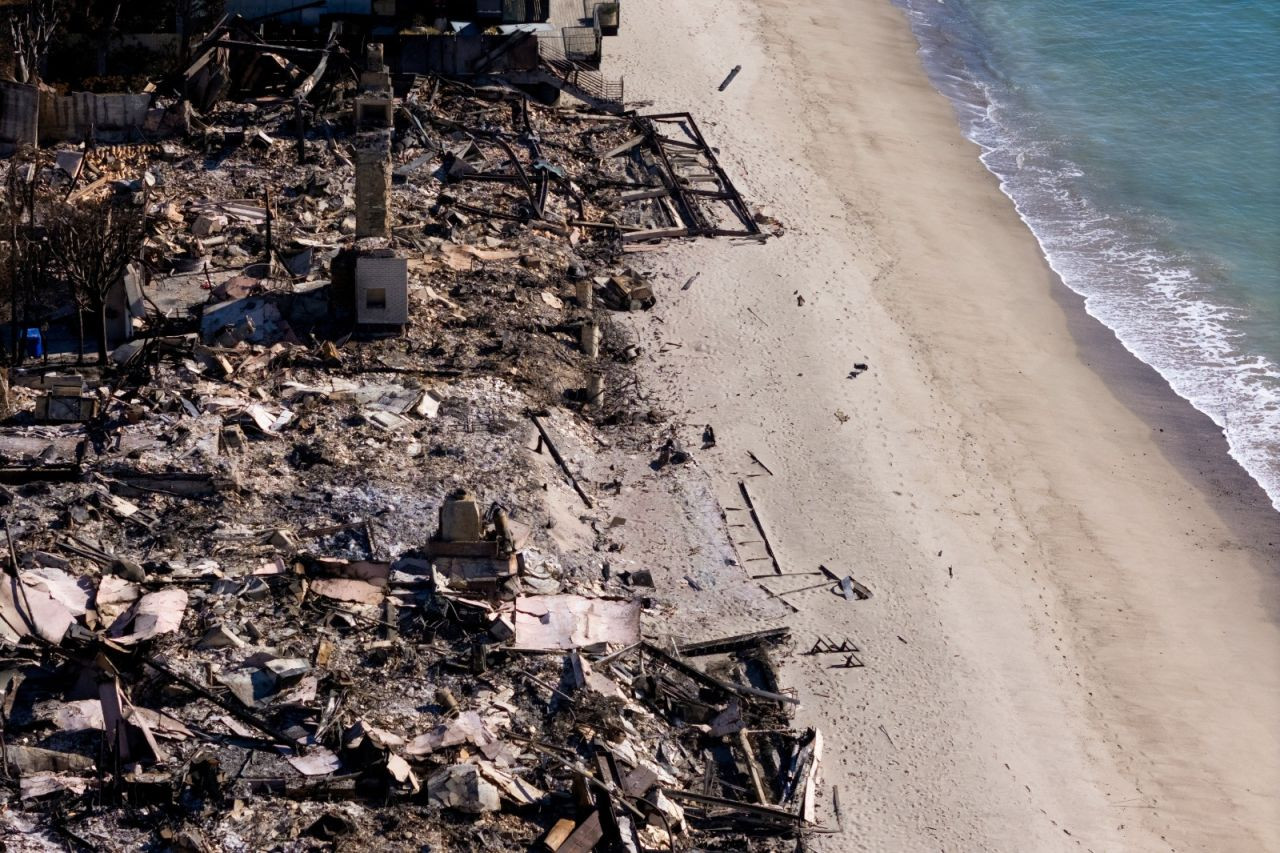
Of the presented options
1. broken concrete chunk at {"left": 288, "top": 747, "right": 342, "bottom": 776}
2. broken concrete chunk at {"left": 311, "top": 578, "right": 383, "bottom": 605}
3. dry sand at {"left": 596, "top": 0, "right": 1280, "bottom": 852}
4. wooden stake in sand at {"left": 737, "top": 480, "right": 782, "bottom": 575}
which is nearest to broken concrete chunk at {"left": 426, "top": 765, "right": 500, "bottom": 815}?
broken concrete chunk at {"left": 288, "top": 747, "right": 342, "bottom": 776}

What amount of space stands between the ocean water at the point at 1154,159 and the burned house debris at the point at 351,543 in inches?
325

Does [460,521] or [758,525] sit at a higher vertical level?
[460,521]

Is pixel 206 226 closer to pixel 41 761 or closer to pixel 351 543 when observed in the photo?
pixel 351 543

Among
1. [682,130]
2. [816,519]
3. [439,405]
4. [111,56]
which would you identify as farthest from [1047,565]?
[111,56]

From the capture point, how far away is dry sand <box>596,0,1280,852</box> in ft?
53.7

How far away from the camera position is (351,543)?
56.4 feet

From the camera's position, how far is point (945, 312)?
26078 millimetres

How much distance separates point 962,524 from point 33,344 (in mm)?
13409

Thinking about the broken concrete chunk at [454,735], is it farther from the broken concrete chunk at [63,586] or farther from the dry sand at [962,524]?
the broken concrete chunk at [63,586]

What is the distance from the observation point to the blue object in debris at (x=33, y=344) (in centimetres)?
2042

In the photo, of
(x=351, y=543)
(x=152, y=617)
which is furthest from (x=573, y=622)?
(x=152, y=617)

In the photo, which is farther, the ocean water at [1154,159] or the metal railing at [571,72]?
the metal railing at [571,72]

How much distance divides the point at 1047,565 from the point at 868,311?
6828mm

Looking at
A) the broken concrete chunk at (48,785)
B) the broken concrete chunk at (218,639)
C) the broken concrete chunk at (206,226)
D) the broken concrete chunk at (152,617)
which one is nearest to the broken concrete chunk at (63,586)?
the broken concrete chunk at (152,617)
